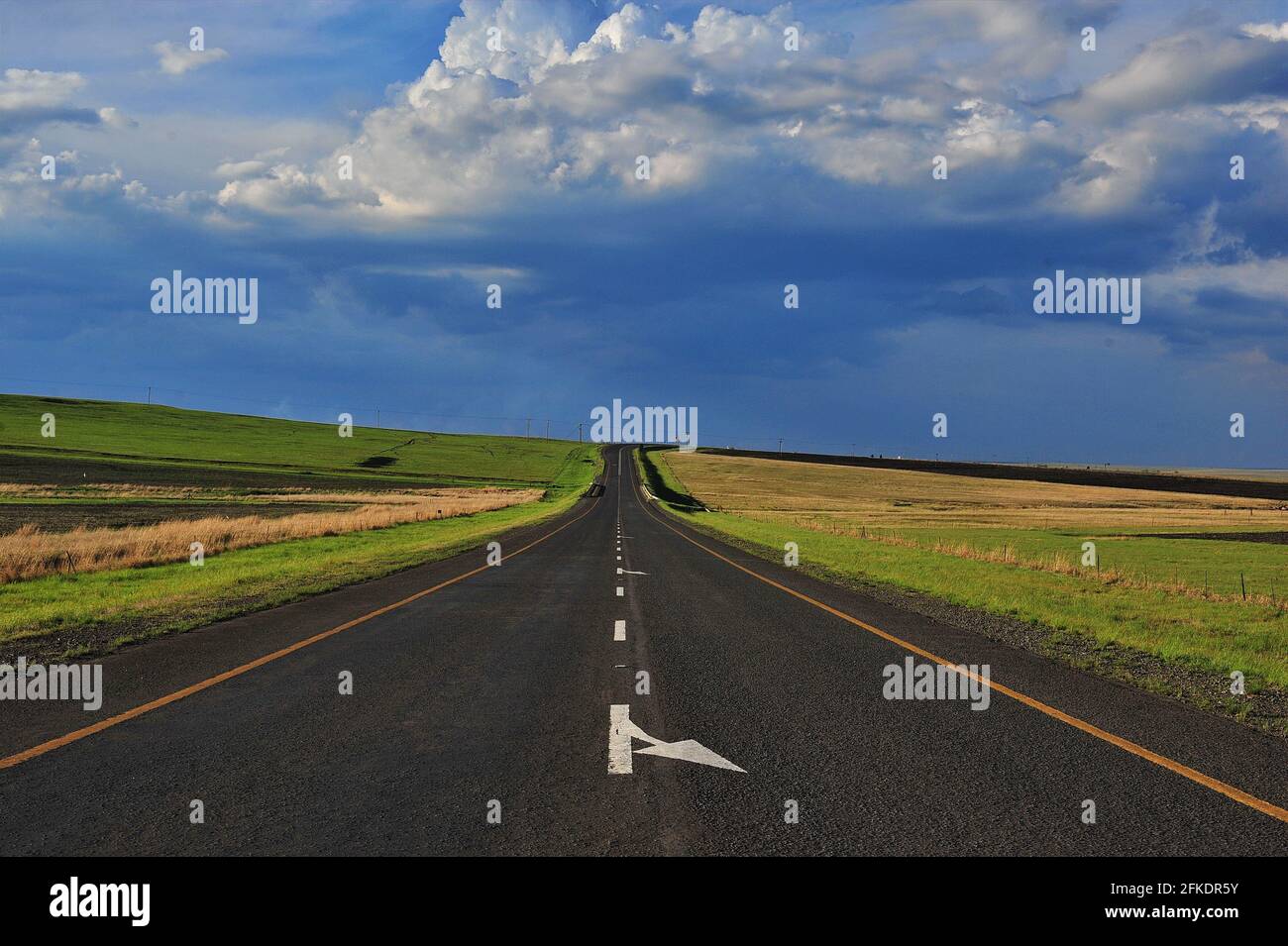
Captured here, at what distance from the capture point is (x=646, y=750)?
6.81m

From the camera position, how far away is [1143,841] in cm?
498

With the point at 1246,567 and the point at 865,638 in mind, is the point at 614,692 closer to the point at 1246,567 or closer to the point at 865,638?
the point at 865,638

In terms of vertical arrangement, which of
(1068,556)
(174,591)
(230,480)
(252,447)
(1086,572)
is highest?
(252,447)

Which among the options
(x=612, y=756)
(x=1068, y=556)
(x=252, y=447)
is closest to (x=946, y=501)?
(x=1068, y=556)

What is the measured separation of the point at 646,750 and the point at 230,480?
276 ft

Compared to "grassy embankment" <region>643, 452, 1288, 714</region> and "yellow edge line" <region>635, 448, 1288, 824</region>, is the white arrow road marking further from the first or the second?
"grassy embankment" <region>643, 452, 1288, 714</region>

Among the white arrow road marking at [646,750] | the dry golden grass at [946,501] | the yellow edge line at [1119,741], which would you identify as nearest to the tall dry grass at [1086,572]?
the yellow edge line at [1119,741]

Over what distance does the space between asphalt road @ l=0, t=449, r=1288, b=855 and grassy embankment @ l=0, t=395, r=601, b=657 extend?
272 centimetres

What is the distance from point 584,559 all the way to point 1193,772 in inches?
834

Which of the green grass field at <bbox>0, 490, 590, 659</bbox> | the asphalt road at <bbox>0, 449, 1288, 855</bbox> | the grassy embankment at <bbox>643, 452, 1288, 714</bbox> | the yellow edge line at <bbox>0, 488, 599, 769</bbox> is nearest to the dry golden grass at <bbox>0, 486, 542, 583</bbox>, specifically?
the green grass field at <bbox>0, 490, 590, 659</bbox>

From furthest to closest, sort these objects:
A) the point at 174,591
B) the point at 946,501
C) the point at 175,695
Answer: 1. the point at 946,501
2. the point at 174,591
3. the point at 175,695

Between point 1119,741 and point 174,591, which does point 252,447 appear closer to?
point 174,591

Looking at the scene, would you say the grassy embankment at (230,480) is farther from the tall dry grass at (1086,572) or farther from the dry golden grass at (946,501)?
the dry golden grass at (946,501)

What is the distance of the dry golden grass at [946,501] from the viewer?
60.2 m
